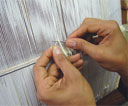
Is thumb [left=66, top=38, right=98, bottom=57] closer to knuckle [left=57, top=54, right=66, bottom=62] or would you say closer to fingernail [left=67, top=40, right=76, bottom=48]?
fingernail [left=67, top=40, right=76, bottom=48]

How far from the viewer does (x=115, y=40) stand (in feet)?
2.10

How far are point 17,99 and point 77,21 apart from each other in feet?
1.70

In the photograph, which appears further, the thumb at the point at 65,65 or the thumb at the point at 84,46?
the thumb at the point at 84,46

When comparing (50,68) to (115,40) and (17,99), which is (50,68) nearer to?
(17,99)

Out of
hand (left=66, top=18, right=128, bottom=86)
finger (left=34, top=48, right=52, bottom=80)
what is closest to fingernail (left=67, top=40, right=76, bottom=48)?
hand (left=66, top=18, right=128, bottom=86)

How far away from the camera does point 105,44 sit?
0.65m

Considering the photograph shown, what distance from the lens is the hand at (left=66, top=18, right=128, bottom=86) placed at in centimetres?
61

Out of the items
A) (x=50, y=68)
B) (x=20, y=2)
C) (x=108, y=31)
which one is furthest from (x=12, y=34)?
(x=108, y=31)

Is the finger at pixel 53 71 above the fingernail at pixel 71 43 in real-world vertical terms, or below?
below

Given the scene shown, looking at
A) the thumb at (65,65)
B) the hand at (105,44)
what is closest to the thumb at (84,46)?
the hand at (105,44)

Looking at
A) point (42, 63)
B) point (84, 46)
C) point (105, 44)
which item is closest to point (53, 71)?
point (42, 63)

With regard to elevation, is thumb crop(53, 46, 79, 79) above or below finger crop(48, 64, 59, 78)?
above

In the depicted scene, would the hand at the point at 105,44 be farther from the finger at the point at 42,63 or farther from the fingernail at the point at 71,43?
the finger at the point at 42,63

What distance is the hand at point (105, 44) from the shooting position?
2.02ft
